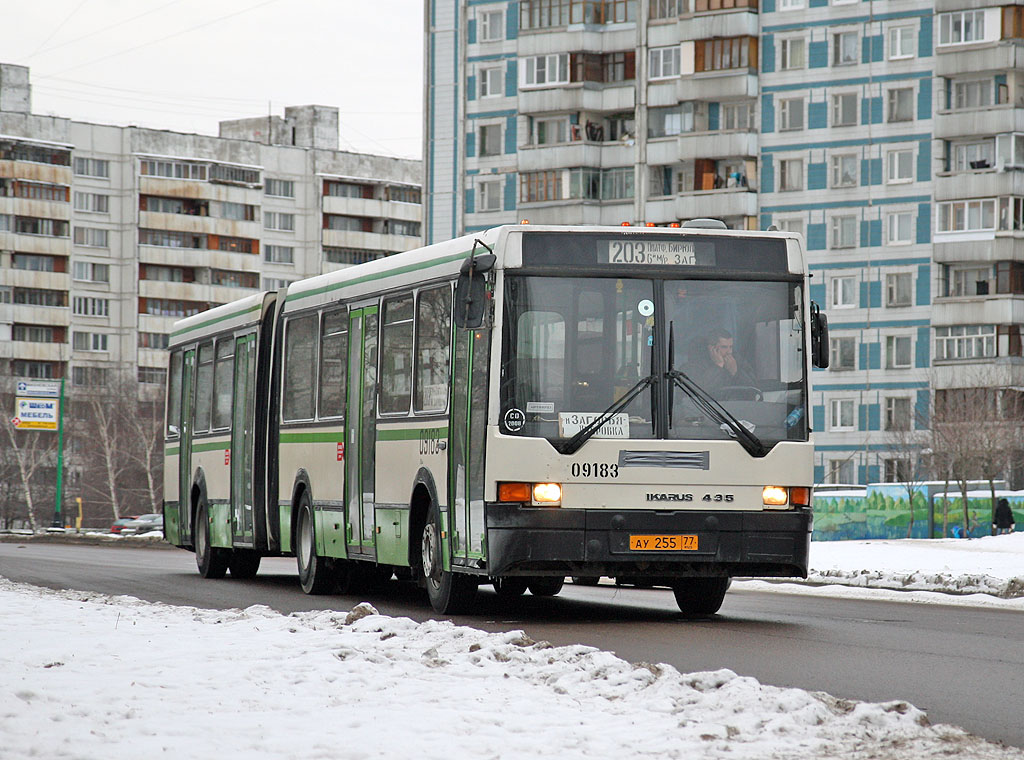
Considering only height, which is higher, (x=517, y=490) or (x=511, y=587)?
(x=517, y=490)

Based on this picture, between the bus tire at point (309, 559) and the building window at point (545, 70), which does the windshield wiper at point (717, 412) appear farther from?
the building window at point (545, 70)

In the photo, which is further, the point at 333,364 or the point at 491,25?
the point at 491,25

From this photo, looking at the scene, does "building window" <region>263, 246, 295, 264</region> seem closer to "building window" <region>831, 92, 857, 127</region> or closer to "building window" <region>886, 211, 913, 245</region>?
"building window" <region>831, 92, 857, 127</region>

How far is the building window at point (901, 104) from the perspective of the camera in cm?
7681

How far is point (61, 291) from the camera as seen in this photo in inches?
4823

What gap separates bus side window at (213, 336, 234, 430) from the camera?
2417cm

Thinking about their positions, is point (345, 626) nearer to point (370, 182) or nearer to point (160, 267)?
point (160, 267)

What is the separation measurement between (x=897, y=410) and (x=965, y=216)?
26.6 ft

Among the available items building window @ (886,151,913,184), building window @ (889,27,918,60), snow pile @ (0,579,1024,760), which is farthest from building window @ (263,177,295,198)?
snow pile @ (0,579,1024,760)

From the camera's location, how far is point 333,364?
2011 cm

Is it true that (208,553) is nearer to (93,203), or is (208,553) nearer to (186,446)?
(186,446)

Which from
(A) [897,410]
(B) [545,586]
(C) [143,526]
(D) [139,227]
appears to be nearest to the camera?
(B) [545,586]

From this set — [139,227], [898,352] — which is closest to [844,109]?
[898,352]

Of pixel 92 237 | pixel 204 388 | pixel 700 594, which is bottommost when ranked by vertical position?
pixel 700 594
